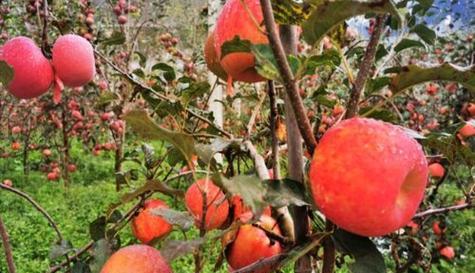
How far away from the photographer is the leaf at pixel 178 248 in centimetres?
53

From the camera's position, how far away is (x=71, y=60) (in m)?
1.13

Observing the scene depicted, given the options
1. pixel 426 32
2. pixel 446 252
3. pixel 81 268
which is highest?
pixel 426 32

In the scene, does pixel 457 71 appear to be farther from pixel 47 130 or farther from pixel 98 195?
pixel 47 130

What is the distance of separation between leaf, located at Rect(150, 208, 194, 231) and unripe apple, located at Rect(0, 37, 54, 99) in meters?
0.50

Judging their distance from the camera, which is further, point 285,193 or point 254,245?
point 254,245

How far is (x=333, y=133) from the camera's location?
54 cm

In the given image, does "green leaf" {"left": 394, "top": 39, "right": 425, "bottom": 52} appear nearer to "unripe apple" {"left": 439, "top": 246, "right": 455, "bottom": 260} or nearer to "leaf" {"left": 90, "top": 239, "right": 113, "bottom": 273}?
"leaf" {"left": 90, "top": 239, "right": 113, "bottom": 273}

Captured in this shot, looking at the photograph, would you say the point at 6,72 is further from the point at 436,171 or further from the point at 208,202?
the point at 436,171

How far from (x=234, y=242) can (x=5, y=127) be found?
7.40 meters

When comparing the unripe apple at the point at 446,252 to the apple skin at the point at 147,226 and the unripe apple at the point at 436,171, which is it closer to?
the unripe apple at the point at 436,171

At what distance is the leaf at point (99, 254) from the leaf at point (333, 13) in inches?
16.2

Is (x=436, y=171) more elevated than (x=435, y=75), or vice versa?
(x=435, y=75)

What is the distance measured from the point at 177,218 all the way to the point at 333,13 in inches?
12.0

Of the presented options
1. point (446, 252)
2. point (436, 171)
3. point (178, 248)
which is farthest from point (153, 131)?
point (446, 252)
